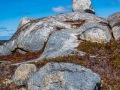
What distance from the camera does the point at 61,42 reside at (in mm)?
35000

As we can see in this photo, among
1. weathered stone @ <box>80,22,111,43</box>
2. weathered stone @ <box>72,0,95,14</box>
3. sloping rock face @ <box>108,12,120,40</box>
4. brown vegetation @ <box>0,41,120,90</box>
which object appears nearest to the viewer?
brown vegetation @ <box>0,41,120,90</box>

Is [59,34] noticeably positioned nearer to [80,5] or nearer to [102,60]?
[102,60]

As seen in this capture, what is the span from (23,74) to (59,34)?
41.1 ft

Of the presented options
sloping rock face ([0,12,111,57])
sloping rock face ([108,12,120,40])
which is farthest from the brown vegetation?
sloping rock face ([108,12,120,40])

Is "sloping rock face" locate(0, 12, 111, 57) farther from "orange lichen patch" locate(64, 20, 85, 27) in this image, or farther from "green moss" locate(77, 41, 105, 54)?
"green moss" locate(77, 41, 105, 54)

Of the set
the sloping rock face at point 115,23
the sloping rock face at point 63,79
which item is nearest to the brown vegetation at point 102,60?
the sloping rock face at point 115,23

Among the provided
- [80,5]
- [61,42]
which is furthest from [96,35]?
[80,5]

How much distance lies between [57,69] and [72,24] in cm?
2002

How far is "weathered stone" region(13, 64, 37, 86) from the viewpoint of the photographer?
2461 centimetres

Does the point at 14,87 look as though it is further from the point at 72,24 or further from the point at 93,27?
the point at 72,24

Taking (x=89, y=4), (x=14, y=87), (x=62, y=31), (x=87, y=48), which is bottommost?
(x=14, y=87)

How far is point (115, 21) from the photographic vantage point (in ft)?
128

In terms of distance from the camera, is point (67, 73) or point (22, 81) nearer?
point (67, 73)

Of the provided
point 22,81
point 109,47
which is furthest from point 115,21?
point 22,81
